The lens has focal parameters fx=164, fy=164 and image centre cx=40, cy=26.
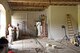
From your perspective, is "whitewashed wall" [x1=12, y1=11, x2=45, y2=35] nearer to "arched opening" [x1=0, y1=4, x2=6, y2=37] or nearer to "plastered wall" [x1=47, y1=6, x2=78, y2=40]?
"plastered wall" [x1=47, y1=6, x2=78, y2=40]

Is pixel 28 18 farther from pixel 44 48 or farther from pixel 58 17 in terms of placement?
pixel 44 48

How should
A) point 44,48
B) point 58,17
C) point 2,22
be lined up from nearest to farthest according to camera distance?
point 44,48
point 2,22
point 58,17

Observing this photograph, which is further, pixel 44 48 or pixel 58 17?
pixel 58 17

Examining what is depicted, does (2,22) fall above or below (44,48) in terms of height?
above

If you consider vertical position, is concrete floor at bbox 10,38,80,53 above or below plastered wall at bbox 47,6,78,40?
below

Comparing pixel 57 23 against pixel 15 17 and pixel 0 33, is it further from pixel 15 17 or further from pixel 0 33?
pixel 15 17

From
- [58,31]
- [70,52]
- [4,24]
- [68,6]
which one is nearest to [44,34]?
[58,31]

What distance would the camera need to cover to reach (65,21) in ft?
45.6

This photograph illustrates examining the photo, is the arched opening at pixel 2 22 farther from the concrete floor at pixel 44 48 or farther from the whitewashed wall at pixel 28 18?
the whitewashed wall at pixel 28 18

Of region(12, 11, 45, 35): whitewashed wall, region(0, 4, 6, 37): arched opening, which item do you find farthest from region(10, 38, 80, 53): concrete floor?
region(12, 11, 45, 35): whitewashed wall

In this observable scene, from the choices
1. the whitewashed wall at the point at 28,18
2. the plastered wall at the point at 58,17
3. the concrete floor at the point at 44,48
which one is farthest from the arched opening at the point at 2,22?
the whitewashed wall at the point at 28,18

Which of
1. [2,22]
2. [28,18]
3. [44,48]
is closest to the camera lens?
[44,48]

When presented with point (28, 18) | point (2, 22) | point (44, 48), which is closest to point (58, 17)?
point (2, 22)

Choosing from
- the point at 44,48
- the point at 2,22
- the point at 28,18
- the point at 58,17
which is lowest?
the point at 44,48
